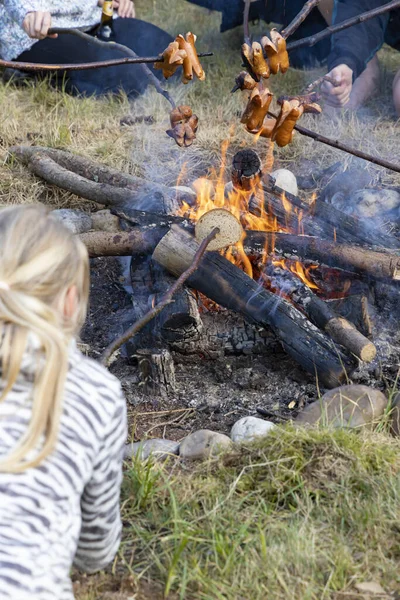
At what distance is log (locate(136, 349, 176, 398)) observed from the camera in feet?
10.2

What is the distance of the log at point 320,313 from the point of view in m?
2.95

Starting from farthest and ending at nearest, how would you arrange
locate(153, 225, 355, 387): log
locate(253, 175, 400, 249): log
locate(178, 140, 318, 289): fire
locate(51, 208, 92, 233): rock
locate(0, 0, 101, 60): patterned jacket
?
1. locate(0, 0, 101, 60): patterned jacket
2. locate(51, 208, 92, 233): rock
3. locate(253, 175, 400, 249): log
4. locate(178, 140, 318, 289): fire
5. locate(153, 225, 355, 387): log

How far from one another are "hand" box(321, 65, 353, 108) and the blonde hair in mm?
3795

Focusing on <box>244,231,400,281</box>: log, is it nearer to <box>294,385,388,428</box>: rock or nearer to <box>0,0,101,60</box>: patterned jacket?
<box>294,385,388,428</box>: rock

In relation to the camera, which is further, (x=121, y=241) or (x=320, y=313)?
(x=121, y=241)

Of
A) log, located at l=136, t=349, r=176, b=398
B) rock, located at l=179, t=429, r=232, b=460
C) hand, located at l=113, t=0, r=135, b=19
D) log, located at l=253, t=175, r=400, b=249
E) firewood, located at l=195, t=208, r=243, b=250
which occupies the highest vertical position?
hand, located at l=113, t=0, r=135, b=19

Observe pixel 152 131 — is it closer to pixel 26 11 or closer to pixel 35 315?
pixel 26 11

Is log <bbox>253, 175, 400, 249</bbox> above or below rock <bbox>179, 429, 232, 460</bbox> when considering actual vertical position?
above

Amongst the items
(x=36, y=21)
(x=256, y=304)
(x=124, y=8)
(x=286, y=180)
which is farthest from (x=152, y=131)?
(x=256, y=304)

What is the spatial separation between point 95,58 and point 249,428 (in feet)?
14.9

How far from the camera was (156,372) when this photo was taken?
10.2ft

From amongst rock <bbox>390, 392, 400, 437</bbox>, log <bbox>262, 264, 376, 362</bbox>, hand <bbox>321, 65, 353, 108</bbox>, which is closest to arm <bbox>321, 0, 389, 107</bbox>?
hand <bbox>321, 65, 353, 108</bbox>

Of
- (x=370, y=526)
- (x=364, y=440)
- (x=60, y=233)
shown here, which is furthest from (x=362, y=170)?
(x=60, y=233)

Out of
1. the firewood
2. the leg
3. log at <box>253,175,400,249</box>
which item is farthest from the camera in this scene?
the leg
